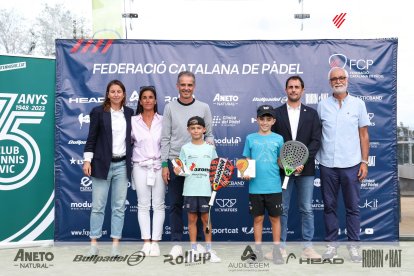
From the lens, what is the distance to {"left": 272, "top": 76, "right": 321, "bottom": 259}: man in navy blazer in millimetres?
5301

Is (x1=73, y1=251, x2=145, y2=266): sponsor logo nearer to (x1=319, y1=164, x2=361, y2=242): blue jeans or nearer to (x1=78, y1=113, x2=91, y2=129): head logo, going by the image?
(x1=78, y1=113, x2=91, y2=129): head logo

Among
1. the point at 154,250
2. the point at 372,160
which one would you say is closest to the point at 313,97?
the point at 372,160

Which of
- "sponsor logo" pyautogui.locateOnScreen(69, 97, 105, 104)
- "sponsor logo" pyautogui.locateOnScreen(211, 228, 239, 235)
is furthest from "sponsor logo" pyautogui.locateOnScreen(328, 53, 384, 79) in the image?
"sponsor logo" pyautogui.locateOnScreen(69, 97, 105, 104)

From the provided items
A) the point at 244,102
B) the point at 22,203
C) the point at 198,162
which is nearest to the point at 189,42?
the point at 244,102

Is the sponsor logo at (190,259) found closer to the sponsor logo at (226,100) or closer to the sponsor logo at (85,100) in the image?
the sponsor logo at (226,100)

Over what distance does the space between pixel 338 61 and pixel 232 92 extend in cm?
132

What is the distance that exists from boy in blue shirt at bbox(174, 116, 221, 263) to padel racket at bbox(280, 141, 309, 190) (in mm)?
719

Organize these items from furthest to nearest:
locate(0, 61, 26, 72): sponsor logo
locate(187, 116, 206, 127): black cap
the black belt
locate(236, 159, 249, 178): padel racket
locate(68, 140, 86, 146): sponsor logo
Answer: locate(68, 140, 86, 146): sponsor logo < locate(0, 61, 26, 72): sponsor logo < the black belt < locate(187, 116, 206, 127): black cap < locate(236, 159, 249, 178): padel racket

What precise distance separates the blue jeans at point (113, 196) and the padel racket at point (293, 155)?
1.63 m

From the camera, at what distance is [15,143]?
19.8 feet

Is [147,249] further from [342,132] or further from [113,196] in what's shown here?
[342,132]

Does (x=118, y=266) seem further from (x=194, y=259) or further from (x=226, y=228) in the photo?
(x=226, y=228)

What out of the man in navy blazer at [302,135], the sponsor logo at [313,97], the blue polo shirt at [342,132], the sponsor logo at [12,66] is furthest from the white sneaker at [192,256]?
the sponsor logo at [12,66]

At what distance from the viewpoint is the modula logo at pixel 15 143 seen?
5.98 metres
